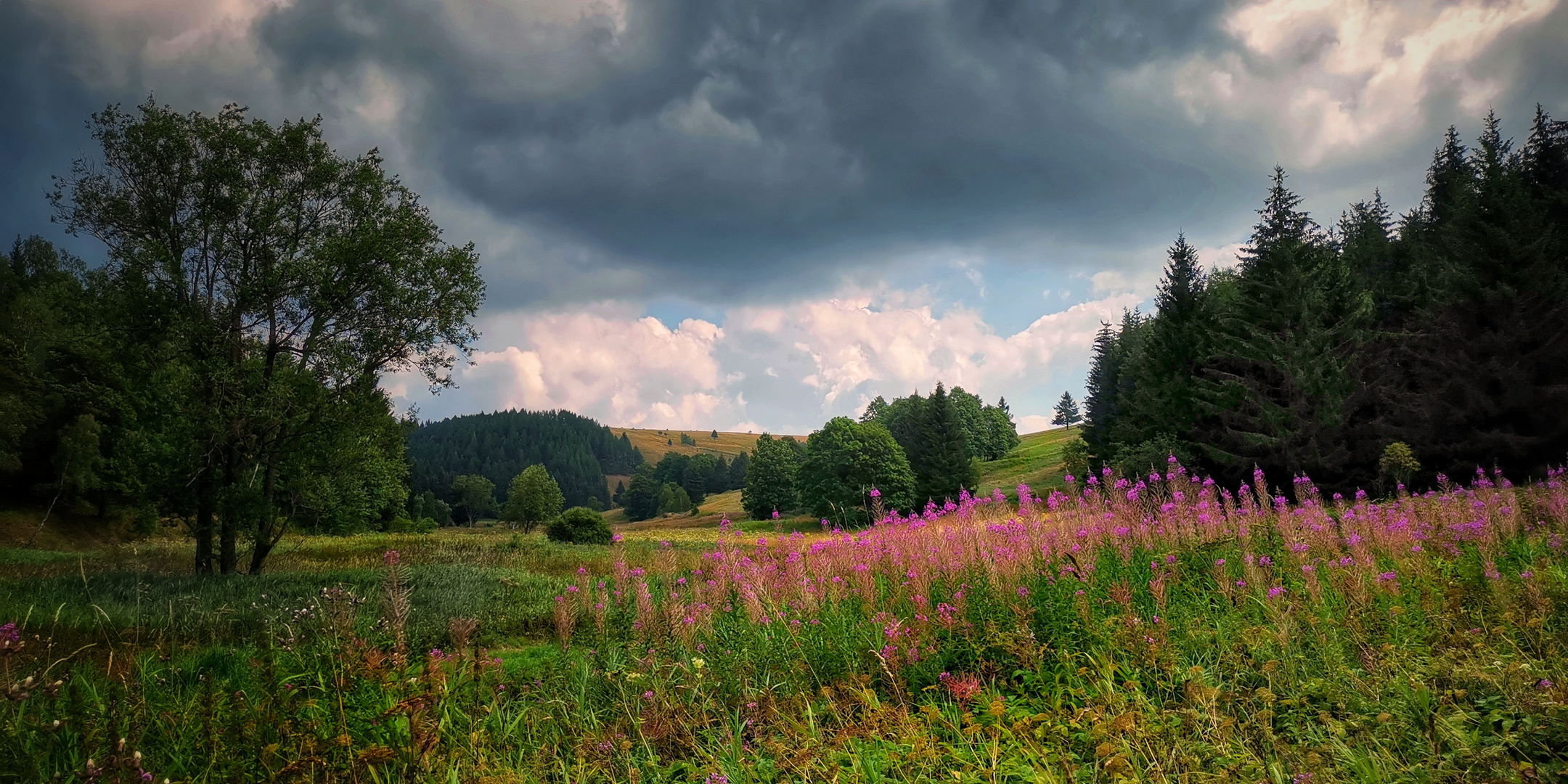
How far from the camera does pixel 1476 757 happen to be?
264cm

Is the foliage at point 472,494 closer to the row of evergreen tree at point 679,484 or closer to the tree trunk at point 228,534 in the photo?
the row of evergreen tree at point 679,484

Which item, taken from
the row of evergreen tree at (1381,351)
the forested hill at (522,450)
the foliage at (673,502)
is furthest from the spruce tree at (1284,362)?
the forested hill at (522,450)

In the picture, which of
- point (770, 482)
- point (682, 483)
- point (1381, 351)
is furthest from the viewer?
point (682, 483)

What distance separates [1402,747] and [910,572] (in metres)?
3.20

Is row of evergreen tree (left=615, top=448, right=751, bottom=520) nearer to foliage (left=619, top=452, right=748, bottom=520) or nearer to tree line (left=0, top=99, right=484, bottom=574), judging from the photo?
foliage (left=619, top=452, right=748, bottom=520)

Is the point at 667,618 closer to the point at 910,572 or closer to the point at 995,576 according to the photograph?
the point at 910,572

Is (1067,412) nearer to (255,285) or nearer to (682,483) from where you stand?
(682,483)

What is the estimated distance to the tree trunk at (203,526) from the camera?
13.9m

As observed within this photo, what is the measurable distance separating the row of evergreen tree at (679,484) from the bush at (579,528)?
58.9 m

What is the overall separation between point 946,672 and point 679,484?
10784 cm

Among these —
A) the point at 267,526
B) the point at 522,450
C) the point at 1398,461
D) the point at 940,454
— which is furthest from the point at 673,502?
the point at 1398,461

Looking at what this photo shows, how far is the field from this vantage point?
299 centimetres

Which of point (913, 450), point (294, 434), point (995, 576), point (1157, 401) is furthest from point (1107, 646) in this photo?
point (913, 450)

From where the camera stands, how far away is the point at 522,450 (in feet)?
497
